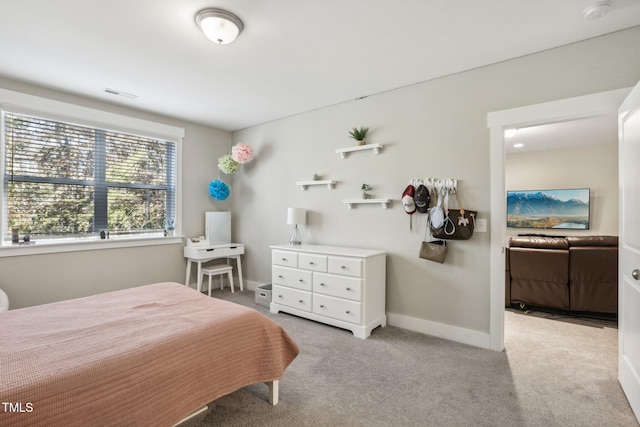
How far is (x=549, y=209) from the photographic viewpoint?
592cm

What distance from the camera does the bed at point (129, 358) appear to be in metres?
1.19

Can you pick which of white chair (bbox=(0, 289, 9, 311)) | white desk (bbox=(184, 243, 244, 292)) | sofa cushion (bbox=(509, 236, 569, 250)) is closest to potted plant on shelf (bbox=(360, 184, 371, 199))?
sofa cushion (bbox=(509, 236, 569, 250))

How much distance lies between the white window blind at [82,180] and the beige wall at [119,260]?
0.25m

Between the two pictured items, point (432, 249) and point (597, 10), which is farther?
point (432, 249)

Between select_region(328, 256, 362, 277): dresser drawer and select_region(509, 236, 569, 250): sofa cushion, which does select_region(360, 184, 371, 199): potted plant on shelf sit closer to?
select_region(328, 256, 362, 277): dresser drawer

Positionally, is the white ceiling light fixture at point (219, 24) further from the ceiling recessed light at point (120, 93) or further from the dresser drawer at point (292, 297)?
the dresser drawer at point (292, 297)

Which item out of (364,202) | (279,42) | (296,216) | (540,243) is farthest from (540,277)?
(279,42)

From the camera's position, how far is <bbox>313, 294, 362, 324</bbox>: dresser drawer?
3.01 metres

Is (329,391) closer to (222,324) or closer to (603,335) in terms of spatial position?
(222,324)

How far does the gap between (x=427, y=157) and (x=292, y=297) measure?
82.4 inches

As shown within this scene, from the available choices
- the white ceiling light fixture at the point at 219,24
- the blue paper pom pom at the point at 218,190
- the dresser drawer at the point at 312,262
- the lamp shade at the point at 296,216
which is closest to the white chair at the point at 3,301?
the blue paper pom pom at the point at 218,190

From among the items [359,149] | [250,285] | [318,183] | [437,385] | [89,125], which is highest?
[89,125]

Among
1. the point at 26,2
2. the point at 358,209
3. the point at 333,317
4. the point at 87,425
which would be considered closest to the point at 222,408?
the point at 87,425

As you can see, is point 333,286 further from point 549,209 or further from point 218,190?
point 549,209
